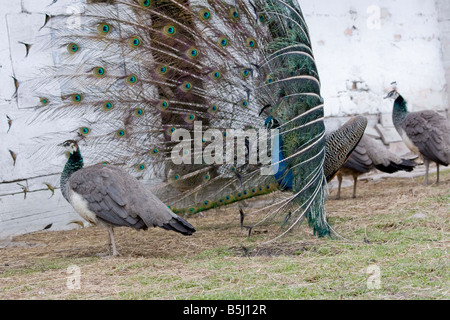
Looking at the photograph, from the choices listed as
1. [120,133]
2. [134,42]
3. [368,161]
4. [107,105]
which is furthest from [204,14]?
[368,161]

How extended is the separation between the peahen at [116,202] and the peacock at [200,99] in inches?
23.7

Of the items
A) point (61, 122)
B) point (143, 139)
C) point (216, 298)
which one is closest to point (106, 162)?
point (143, 139)

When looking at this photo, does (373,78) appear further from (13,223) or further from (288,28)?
(13,223)

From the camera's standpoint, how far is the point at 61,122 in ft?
19.3

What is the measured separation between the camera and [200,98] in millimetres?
4879

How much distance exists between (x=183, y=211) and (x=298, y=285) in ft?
5.96

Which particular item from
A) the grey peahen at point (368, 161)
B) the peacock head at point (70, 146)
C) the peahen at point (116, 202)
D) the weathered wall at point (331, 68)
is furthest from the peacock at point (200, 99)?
the grey peahen at point (368, 161)

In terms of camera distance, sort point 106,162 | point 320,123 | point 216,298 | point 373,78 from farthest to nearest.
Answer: point 373,78 → point 106,162 → point 320,123 → point 216,298

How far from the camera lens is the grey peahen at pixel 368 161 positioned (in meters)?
6.49

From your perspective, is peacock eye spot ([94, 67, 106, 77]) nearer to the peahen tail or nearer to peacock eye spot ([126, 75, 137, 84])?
the peahen tail

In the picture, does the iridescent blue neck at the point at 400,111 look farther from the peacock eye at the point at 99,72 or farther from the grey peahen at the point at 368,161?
the peacock eye at the point at 99,72

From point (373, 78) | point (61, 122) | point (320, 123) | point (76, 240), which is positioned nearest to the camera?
point (320, 123)

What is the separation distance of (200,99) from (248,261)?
1.59 metres

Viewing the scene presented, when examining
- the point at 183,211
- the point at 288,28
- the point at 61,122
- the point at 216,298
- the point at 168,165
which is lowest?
the point at 216,298
